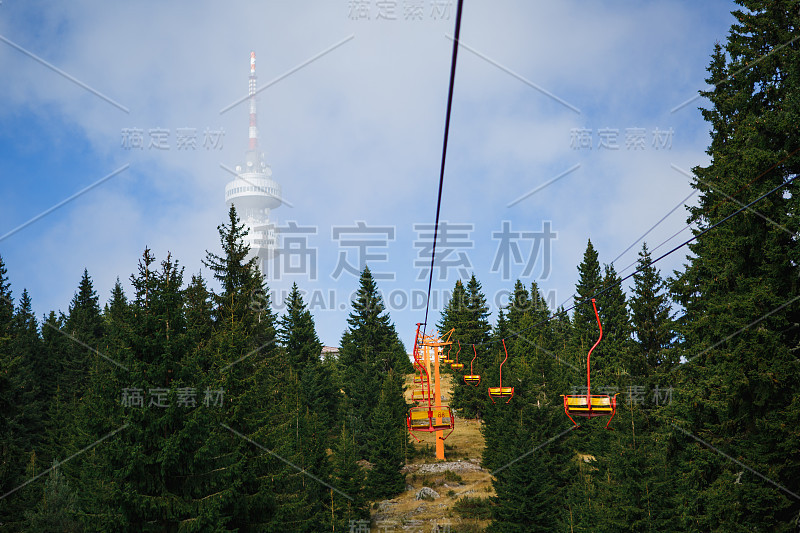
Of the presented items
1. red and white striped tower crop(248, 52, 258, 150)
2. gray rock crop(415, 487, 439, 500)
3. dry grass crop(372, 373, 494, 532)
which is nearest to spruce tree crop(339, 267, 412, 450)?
dry grass crop(372, 373, 494, 532)

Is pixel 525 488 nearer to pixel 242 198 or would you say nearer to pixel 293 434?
pixel 293 434

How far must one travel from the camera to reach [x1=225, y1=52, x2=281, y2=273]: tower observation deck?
598 ft

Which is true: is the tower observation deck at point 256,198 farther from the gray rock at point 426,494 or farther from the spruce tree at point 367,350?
the gray rock at point 426,494

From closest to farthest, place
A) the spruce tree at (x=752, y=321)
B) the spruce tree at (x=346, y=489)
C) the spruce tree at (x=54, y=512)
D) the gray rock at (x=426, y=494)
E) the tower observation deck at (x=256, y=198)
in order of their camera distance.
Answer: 1. the spruce tree at (x=752, y=321)
2. the spruce tree at (x=54, y=512)
3. the spruce tree at (x=346, y=489)
4. the gray rock at (x=426, y=494)
5. the tower observation deck at (x=256, y=198)

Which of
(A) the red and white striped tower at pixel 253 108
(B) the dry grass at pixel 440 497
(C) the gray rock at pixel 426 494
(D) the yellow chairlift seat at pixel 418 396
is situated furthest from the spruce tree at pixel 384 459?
(A) the red and white striped tower at pixel 253 108

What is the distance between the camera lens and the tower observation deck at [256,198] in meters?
182

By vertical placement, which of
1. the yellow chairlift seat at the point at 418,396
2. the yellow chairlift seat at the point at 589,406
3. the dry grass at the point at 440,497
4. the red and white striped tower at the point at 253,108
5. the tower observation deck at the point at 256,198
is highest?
the red and white striped tower at the point at 253,108

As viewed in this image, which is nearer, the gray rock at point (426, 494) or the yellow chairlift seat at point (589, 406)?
the yellow chairlift seat at point (589, 406)

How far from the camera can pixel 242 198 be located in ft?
608

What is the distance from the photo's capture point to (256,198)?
185 meters

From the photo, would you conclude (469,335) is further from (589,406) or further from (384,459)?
(589,406)

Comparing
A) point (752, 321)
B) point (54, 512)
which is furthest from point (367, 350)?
point (752, 321)

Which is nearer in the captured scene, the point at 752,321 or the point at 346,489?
the point at 752,321

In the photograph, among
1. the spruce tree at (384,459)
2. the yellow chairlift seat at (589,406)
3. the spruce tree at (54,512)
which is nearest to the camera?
the yellow chairlift seat at (589,406)
